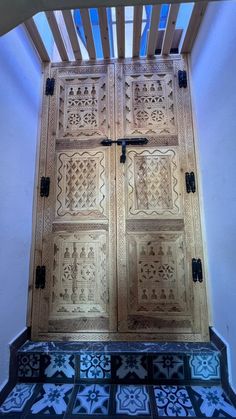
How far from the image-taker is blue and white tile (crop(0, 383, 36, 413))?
93 centimetres

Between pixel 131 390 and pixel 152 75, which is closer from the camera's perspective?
pixel 131 390

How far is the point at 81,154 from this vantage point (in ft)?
4.74

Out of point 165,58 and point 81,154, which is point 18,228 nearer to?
point 81,154

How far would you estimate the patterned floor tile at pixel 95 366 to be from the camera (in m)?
1.08

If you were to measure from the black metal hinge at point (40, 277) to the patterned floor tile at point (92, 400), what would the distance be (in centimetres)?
56

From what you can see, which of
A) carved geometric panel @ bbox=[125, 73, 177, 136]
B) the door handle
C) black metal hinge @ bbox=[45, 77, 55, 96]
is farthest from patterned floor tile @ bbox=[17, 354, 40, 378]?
black metal hinge @ bbox=[45, 77, 55, 96]

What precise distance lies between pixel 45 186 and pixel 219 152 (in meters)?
1.06

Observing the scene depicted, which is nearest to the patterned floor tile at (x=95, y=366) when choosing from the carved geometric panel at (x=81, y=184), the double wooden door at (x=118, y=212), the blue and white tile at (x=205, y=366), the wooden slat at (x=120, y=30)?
the double wooden door at (x=118, y=212)

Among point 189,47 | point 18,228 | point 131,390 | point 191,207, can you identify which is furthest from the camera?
point 189,47

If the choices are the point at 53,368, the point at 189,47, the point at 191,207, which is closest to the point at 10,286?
the point at 53,368

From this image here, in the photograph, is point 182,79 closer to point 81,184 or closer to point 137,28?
point 137,28

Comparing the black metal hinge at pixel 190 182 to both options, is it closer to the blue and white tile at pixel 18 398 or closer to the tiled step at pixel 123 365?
the tiled step at pixel 123 365

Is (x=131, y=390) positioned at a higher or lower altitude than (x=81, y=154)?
lower

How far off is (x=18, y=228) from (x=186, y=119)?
127cm
